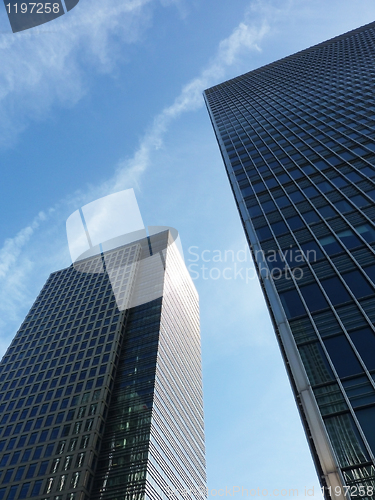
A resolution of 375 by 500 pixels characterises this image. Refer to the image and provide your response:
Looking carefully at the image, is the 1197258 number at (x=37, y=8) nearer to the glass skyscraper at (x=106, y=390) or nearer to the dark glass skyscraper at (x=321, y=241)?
the dark glass skyscraper at (x=321, y=241)

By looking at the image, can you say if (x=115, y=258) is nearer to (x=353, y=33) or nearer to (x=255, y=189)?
(x=255, y=189)

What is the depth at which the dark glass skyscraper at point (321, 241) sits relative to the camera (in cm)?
1817

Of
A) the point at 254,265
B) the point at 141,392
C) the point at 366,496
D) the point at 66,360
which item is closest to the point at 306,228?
the point at 254,265

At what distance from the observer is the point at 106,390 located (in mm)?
72438

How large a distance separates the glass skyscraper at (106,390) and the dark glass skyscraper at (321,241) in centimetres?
4499

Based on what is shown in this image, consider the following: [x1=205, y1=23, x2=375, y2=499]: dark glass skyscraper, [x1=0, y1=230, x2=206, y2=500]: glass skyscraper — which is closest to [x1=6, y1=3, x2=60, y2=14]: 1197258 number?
[x1=205, y1=23, x2=375, y2=499]: dark glass skyscraper

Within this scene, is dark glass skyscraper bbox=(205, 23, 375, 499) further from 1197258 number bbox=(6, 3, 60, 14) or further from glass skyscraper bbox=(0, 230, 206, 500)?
glass skyscraper bbox=(0, 230, 206, 500)

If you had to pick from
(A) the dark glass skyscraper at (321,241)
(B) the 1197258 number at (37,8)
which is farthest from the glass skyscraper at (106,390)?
(B) the 1197258 number at (37,8)

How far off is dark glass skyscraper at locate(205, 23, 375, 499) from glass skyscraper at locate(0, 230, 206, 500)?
148ft

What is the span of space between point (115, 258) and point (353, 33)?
88.5m

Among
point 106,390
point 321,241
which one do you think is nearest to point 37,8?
point 321,241

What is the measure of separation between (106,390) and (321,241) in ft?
185

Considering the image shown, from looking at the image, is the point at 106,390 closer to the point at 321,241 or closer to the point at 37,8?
the point at 321,241

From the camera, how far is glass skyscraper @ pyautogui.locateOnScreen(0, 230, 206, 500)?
197ft
